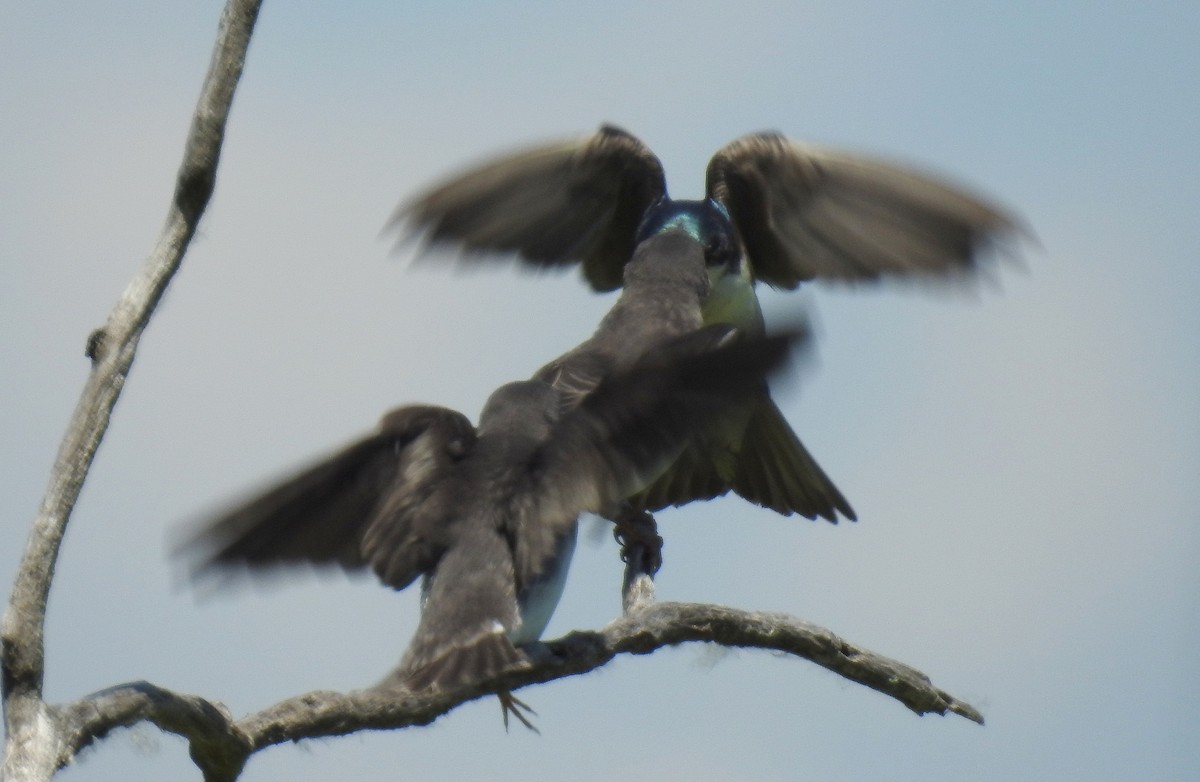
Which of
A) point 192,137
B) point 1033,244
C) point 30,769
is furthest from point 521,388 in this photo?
point 1033,244

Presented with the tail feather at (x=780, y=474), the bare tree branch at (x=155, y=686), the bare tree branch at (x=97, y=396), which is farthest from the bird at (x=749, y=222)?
the bare tree branch at (x=97, y=396)

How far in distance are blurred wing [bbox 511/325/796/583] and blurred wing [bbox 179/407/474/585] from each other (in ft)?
1.03

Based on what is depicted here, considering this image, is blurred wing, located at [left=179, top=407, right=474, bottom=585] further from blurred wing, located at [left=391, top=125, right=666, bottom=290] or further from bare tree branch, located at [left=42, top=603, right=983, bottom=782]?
blurred wing, located at [left=391, top=125, right=666, bottom=290]

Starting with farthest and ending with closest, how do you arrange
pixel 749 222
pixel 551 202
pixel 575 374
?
1. pixel 551 202
2. pixel 749 222
3. pixel 575 374

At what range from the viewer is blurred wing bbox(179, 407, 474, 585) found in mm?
5387

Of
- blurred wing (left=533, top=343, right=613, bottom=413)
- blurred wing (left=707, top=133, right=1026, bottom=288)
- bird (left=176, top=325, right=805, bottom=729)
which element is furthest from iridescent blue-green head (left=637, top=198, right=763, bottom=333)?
bird (left=176, top=325, right=805, bottom=729)

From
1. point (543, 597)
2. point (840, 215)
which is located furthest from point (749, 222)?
point (543, 597)

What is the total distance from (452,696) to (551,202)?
4.74m

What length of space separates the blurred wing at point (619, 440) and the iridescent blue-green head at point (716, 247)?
2717 millimetres

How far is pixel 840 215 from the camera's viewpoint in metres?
9.12

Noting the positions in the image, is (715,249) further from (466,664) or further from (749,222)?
(466,664)

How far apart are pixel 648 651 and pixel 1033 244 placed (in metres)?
3.44

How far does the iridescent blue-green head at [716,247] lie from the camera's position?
832 centimetres

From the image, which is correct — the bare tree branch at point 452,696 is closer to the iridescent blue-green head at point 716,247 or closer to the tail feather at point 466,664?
the tail feather at point 466,664
